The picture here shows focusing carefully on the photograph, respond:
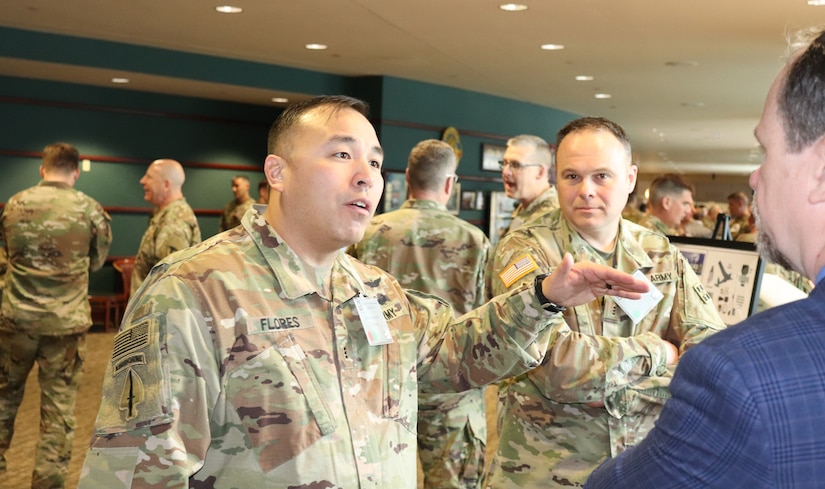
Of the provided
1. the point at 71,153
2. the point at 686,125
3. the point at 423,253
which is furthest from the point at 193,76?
the point at 686,125

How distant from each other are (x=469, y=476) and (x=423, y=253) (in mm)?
1167

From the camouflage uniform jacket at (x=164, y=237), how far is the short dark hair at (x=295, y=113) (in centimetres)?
374

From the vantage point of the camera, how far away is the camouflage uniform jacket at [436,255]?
13.9 ft

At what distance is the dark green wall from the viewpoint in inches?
365

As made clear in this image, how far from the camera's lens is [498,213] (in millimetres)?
13367

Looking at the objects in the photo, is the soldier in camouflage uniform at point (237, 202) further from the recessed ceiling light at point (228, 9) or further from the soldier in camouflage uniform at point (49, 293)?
the soldier in camouflage uniform at point (49, 293)

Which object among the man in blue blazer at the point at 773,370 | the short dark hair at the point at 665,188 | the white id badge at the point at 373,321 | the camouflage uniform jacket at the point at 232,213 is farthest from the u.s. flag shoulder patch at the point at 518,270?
the camouflage uniform jacket at the point at 232,213

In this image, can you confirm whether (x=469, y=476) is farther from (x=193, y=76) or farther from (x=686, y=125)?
(x=686, y=125)

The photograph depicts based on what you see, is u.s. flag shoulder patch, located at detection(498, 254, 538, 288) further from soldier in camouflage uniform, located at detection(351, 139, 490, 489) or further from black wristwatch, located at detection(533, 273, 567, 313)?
soldier in camouflage uniform, located at detection(351, 139, 490, 489)

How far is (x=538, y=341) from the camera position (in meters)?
1.88

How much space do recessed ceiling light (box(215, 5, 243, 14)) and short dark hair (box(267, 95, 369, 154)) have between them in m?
5.29

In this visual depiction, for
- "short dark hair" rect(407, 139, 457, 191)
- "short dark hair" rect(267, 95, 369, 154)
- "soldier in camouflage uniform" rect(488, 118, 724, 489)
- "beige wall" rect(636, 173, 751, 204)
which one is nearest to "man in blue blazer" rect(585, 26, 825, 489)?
"short dark hair" rect(267, 95, 369, 154)

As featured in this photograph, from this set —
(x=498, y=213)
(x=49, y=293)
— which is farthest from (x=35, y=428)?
(x=498, y=213)

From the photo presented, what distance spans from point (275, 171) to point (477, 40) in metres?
6.58
